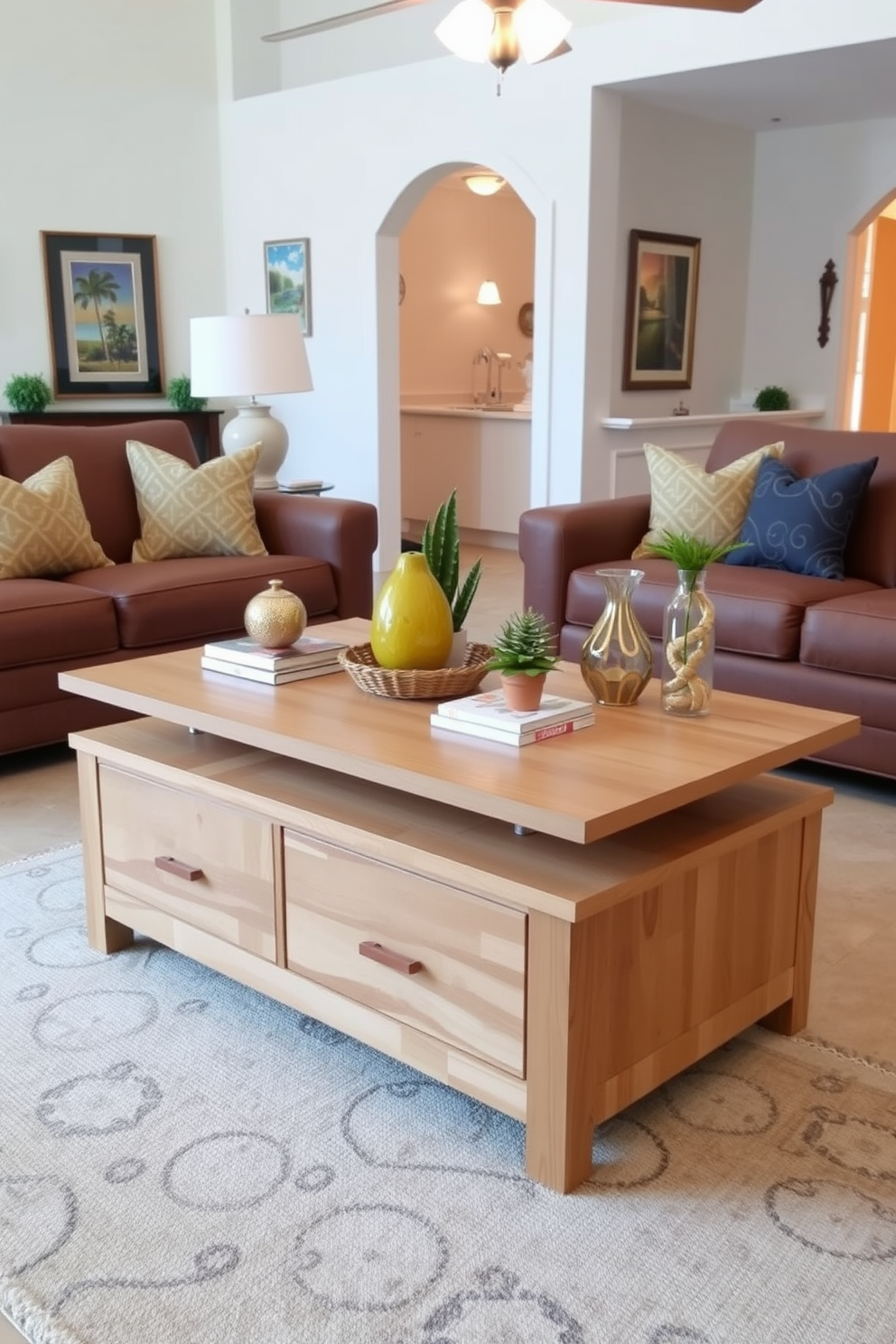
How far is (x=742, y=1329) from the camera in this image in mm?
1462

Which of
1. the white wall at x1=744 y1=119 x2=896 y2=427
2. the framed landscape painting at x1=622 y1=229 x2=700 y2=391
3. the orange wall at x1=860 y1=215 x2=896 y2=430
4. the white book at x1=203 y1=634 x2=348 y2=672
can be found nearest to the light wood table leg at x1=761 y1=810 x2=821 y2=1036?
the white book at x1=203 y1=634 x2=348 y2=672

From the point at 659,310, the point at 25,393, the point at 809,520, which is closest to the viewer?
the point at 809,520

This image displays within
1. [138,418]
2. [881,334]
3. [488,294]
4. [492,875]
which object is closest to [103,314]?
[138,418]

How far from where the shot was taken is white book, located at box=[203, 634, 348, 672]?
7.88 feet

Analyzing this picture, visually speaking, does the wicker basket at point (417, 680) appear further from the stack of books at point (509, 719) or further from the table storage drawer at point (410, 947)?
the table storage drawer at point (410, 947)

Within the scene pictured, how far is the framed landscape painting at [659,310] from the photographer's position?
19.7ft

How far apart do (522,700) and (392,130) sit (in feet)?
16.2

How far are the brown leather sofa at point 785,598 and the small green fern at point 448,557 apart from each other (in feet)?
4.22

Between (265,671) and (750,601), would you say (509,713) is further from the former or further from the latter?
(750,601)

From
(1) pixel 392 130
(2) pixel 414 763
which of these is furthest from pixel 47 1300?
(1) pixel 392 130

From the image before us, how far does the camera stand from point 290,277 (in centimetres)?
684

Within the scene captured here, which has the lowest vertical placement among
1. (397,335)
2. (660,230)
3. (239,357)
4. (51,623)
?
(51,623)

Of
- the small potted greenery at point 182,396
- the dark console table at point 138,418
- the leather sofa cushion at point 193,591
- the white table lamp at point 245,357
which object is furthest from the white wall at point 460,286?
the leather sofa cushion at point 193,591

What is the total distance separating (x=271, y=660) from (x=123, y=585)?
1.49 metres
